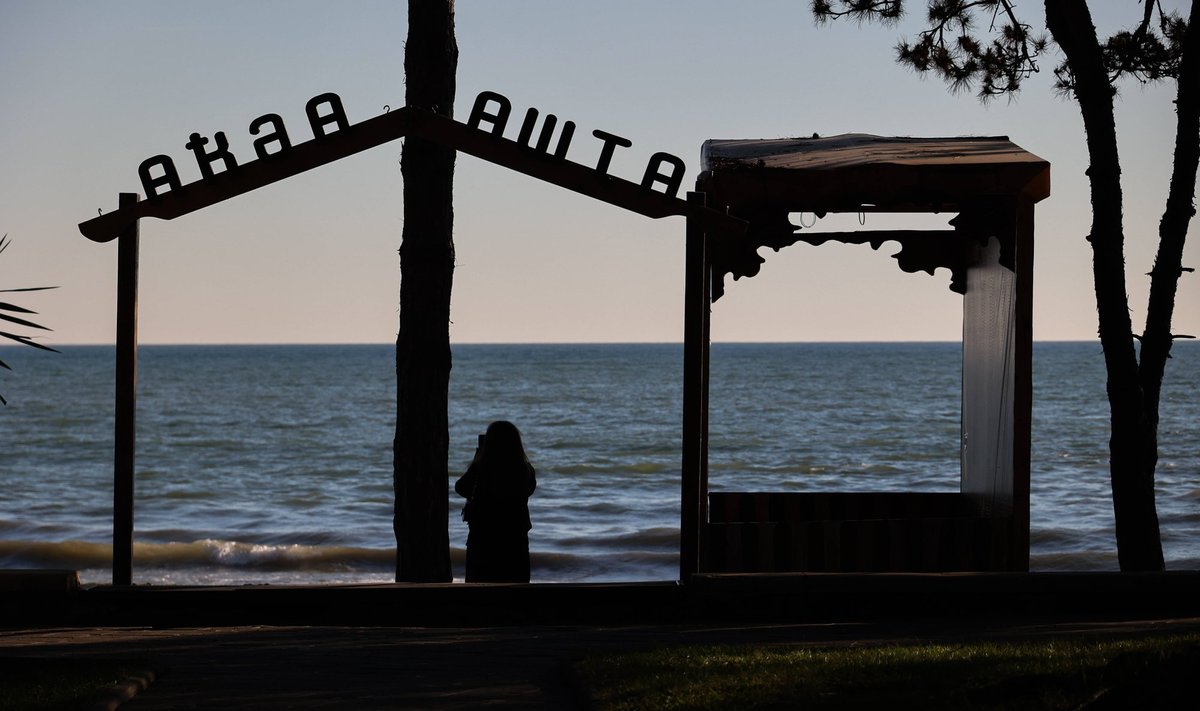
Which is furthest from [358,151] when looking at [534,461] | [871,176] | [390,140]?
[534,461]

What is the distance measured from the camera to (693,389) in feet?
26.2

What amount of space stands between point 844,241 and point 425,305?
2.89 metres

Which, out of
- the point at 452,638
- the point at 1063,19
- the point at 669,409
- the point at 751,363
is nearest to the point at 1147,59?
the point at 1063,19

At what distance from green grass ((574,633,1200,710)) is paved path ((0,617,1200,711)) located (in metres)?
0.29

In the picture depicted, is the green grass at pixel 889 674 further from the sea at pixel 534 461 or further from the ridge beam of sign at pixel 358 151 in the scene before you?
the sea at pixel 534 461

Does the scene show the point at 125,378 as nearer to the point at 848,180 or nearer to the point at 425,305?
the point at 425,305

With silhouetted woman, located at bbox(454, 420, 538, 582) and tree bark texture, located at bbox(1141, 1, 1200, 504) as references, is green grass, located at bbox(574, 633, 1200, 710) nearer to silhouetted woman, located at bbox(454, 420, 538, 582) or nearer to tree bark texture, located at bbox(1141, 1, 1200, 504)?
silhouetted woman, located at bbox(454, 420, 538, 582)

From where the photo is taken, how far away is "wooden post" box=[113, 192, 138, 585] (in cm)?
784

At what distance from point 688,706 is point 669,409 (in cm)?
5780

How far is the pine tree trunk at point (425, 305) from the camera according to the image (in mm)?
9523

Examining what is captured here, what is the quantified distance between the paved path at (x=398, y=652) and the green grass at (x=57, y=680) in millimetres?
151

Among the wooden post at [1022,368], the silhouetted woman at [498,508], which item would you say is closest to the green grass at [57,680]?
the silhouetted woman at [498,508]

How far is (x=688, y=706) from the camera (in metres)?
5.22

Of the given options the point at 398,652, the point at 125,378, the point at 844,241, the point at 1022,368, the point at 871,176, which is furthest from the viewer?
the point at 844,241
